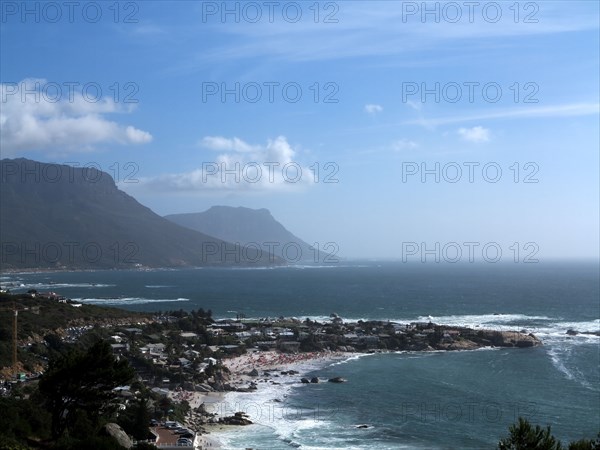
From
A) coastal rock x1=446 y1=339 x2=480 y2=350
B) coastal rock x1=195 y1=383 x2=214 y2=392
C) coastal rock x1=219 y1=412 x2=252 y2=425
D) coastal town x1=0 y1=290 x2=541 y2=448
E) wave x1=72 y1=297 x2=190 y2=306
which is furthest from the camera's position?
wave x1=72 y1=297 x2=190 y2=306

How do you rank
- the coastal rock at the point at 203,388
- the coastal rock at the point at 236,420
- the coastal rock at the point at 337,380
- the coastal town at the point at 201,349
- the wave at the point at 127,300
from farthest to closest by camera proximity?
the wave at the point at 127,300 < the coastal rock at the point at 337,380 < the coastal rock at the point at 203,388 < the coastal town at the point at 201,349 < the coastal rock at the point at 236,420

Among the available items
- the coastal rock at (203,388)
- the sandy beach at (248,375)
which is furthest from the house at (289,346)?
the coastal rock at (203,388)

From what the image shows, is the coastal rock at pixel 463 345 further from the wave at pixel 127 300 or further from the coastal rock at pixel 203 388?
the wave at pixel 127 300

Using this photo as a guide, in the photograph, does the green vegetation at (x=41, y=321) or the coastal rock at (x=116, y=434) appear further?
the green vegetation at (x=41, y=321)

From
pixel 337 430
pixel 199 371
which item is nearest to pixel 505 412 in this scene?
pixel 337 430

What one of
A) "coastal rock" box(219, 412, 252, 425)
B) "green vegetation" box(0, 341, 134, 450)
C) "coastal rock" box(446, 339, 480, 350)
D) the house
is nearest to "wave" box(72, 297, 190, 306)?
the house

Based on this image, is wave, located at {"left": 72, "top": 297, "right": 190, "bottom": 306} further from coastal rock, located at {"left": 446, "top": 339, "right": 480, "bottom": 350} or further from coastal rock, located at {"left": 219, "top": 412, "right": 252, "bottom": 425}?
coastal rock, located at {"left": 219, "top": 412, "right": 252, "bottom": 425}
